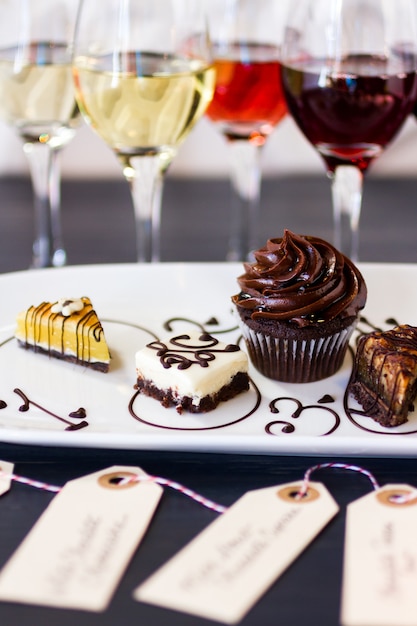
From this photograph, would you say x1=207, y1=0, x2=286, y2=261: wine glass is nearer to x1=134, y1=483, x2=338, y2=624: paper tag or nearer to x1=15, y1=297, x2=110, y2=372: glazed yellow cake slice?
x1=15, y1=297, x2=110, y2=372: glazed yellow cake slice

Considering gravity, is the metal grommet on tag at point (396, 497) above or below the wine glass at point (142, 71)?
below

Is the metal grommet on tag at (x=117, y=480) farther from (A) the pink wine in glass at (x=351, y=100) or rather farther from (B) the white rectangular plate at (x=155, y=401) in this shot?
(A) the pink wine in glass at (x=351, y=100)

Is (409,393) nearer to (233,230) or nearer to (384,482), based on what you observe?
(384,482)

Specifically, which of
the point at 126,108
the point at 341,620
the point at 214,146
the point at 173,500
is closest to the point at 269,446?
the point at 173,500

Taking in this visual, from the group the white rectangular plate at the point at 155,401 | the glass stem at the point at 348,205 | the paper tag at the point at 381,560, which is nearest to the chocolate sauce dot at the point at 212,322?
the white rectangular plate at the point at 155,401

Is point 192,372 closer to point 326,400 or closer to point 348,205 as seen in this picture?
point 326,400

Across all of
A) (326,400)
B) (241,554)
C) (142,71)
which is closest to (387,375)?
(326,400)
